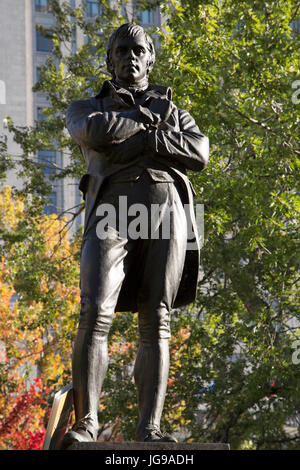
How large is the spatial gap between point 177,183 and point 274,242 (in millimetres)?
7815

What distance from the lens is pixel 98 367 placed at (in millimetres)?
3832

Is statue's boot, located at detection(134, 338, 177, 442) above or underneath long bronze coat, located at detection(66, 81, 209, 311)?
underneath

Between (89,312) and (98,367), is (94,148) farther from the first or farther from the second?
(98,367)

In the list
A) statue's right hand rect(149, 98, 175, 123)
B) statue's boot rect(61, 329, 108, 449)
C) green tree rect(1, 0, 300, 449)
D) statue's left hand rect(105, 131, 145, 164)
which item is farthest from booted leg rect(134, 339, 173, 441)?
green tree rect(1, 0, 300, 449)

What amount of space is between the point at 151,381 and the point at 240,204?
8497mm

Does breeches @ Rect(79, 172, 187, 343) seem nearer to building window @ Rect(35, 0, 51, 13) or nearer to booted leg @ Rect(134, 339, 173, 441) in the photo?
booted leg @ Rect(134, 339, 173, 441)

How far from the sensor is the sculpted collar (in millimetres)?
4410

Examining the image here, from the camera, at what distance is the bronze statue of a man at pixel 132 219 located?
3.88 meters

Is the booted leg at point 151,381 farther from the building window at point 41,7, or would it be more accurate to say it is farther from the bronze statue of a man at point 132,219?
the building window at point 41,7

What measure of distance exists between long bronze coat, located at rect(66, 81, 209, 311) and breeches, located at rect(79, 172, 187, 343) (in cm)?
10

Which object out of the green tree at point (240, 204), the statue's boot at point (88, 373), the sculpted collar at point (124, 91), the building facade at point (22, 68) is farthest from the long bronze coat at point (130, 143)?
the building facade at point (22, 68)

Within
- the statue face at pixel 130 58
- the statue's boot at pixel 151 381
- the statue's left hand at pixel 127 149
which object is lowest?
the statue's boot at pixel 151 381

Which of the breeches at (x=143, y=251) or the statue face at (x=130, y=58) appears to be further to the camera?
the statue face at (x=130, y=58)
